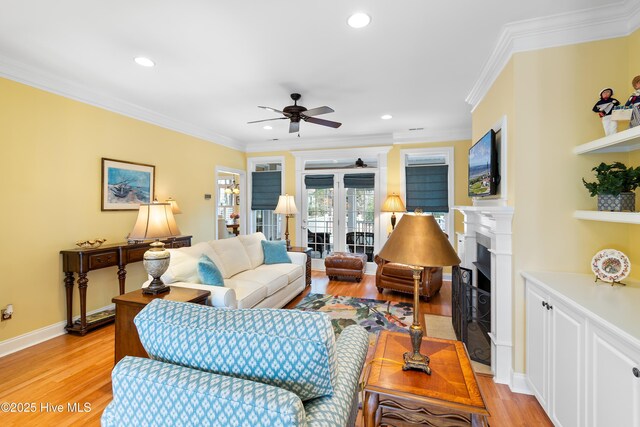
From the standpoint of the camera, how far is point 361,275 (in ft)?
16.5

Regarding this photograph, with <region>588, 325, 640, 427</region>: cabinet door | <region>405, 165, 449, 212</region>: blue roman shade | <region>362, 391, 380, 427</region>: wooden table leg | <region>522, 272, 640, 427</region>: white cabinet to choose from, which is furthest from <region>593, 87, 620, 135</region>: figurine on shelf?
<region>405, 165, 449, 212</region>: blue roman shade

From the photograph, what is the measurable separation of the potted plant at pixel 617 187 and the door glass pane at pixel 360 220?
3.89 metres

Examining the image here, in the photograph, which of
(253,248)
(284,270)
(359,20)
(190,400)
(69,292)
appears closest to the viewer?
(190,400)

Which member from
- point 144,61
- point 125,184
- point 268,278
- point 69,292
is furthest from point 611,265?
point 125,184

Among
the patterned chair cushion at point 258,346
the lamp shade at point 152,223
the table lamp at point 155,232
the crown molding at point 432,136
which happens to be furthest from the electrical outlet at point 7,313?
the crown molding at point 432,136

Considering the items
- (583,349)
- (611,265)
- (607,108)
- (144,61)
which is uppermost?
(144,61)

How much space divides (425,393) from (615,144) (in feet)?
6.12

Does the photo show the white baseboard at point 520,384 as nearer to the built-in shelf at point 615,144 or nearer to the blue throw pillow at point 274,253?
the built-in shelf at point 615,144

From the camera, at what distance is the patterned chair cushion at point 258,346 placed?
927 mm

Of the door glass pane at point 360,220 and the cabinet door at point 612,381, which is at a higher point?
the door glass pane at point 360,220

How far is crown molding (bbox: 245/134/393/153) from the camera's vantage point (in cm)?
553

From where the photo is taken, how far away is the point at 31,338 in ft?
9.36

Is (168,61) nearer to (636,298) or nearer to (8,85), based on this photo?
(8,85)

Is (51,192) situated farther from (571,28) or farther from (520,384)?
(571,28)
